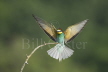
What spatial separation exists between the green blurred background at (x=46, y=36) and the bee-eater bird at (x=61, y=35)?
4.90m

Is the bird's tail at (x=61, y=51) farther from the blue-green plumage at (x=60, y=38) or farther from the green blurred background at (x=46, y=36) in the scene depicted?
the green blurred background at (x=46, y=36)

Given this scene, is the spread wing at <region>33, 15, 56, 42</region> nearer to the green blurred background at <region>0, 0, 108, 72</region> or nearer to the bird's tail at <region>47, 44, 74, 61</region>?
the bird's tail at <region>47, 44, 74, 61</region>

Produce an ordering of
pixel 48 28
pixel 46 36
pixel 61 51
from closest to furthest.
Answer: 1. pixel 48 28
2. pixel 61 51
3. pixel 46 36

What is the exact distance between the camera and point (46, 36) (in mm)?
9273

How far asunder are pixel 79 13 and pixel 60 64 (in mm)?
3183

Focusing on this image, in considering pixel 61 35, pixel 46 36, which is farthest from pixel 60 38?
pixel 46 36

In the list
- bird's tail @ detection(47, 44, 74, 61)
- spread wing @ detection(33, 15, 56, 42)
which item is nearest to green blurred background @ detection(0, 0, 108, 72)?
bird's tail @ detection(47, 44, 74, 61)

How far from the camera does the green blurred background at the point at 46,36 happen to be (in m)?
8.45

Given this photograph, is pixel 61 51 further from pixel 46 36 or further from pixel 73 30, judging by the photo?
pixel 46 36

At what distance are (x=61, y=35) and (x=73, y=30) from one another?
9 cm

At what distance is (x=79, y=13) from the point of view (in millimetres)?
11414

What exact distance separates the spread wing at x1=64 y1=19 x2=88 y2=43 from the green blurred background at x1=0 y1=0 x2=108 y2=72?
4964 millimetres

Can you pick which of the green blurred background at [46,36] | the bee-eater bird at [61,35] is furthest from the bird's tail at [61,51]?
the green blurred background at [46,36]

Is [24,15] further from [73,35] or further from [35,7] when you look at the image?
[73,35]
